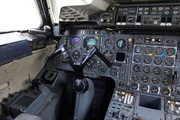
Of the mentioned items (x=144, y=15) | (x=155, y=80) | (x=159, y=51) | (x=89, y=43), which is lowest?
(x=155, y=80)

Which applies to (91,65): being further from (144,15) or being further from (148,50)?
(144,15)

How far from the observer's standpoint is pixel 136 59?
2.73 m

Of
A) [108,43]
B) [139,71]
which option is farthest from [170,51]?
[108,43]

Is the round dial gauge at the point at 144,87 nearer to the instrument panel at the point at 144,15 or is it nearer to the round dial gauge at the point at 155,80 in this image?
the round dial gauge at the point at 155,80

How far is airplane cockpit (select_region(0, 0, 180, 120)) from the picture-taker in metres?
2.24

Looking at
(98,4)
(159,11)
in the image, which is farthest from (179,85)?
(98,4)

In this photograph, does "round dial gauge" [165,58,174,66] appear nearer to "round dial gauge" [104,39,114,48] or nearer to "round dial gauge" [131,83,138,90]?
"round dial gauge" [131,83,138,90]

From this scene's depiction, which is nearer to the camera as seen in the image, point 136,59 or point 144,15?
point 144,15

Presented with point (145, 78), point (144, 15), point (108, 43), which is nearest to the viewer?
point (144, 15)

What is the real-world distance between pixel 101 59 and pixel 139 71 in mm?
838

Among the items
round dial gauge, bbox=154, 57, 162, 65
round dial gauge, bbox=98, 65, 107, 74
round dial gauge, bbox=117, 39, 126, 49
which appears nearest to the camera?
round dial gauge, bbox=154, 57, 162, 65

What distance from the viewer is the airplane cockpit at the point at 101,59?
224cm

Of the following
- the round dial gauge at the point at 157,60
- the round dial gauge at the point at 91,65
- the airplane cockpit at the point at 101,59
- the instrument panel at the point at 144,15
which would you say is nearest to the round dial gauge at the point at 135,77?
the airplane cockpit at the point at 101,59

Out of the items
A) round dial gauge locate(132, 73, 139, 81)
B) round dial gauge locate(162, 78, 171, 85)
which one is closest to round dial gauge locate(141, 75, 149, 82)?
round dial gauge locate(132, 73, 139, 81)
